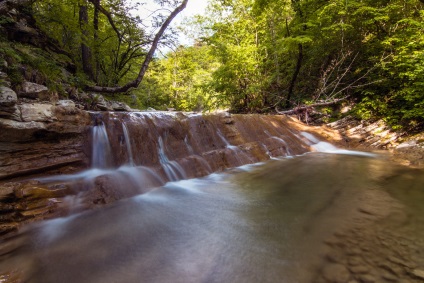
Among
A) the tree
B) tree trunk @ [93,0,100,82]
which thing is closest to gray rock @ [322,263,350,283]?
the tree

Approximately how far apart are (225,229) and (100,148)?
297 cm

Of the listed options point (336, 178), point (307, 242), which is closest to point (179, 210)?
point (307, 242)

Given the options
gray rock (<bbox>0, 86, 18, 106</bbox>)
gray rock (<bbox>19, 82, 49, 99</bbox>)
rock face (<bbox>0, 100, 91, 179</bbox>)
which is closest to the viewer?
gray rock (<bbox>0, 86, 18, 106</bbox>)

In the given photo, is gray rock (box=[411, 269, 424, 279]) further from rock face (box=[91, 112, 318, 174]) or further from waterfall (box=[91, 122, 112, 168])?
waterfall (box=[91, 122, 112, 168])

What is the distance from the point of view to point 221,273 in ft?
5.47

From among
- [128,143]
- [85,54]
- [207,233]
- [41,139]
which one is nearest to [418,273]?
[207,233]

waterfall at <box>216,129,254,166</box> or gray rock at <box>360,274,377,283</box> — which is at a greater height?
waterfall at <box>216,129,254,166</box>

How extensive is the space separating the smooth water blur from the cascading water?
1 centimetres

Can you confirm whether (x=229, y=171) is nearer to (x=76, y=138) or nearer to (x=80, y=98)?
(x=76, y=138)

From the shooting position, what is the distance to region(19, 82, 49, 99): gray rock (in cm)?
365

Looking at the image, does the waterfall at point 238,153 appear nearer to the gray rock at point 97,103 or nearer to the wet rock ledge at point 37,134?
the wet rock ledge at point 37,134

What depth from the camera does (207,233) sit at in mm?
2359

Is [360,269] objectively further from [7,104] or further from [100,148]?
[7,104]

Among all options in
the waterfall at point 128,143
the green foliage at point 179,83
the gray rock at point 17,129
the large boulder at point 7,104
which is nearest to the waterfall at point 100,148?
the waterfall at point 128,143
